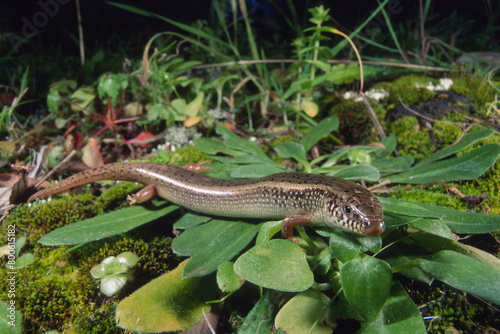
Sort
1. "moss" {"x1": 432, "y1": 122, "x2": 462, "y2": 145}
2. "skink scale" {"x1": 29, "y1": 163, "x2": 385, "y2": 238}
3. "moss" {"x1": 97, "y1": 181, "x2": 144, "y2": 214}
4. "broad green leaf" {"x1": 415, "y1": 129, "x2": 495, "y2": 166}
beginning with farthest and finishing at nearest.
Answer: "moss" {"x1": 432, "y1": 122, "x2": 462, "y2": 145}, "moss" {"x1": 97, "y1": 181, "x2": 144, "y2": 214}, "broad green leaf" {"x1": 415, "y1": 129, "x2": 495, "y2": 166}, "skink scale" {"x1": 29, "y1": 163, "x2": 385, "y2": 238}

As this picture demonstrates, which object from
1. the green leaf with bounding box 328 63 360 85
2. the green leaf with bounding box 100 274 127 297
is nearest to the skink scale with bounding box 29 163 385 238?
the green leaf with bounding box 100 274 127 297

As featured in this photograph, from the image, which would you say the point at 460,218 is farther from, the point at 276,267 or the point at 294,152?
the point at 294,152

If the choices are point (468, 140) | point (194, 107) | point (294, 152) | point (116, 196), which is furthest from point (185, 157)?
point (468, 140)

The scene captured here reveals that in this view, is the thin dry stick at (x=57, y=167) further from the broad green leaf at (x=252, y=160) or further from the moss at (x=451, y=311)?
the moss at (x=451, y=311)

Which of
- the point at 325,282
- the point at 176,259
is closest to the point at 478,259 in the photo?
the point at 325,282

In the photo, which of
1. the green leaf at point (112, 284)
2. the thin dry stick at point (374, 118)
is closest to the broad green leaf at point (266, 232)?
the green leaf at point (112, 284)

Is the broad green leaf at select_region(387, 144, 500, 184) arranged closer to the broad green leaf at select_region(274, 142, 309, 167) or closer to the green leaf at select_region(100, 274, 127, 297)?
the broad green leaf at select_region(274, 142, 309, 167)

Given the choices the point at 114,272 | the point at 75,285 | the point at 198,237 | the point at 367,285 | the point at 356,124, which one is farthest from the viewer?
the point at 356,124
